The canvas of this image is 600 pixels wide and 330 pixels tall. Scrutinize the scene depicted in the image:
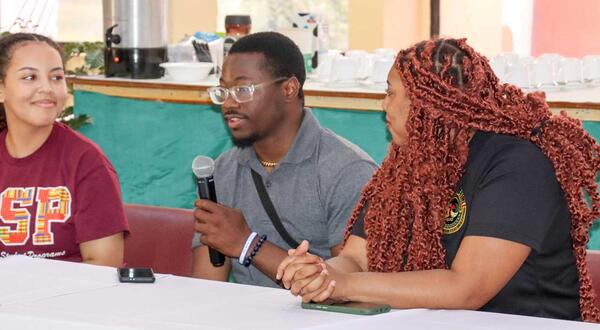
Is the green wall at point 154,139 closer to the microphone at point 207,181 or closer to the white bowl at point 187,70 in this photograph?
the white bowl at point 187,70

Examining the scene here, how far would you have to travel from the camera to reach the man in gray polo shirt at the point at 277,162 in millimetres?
2635

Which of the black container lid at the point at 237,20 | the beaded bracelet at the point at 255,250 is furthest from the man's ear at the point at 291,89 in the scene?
the black container lid at the point at 237,20

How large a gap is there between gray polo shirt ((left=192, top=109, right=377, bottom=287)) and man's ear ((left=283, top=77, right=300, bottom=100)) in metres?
0.09

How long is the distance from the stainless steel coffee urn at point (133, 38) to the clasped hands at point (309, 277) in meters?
2.65

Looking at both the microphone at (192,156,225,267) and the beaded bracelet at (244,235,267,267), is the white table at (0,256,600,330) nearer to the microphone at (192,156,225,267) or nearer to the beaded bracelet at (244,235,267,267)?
the microphone at (192,156,225,267)

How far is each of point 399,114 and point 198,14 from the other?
5.24 metres

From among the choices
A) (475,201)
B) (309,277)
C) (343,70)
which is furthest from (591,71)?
(309,277)

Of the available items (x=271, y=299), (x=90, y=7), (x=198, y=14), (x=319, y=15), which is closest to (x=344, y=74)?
(x=319, y=15)

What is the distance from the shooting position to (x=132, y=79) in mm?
4348

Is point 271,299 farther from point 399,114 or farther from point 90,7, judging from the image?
point 90,7

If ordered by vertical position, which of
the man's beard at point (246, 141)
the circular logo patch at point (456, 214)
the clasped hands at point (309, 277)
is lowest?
the clasped hands at point (309, 277)

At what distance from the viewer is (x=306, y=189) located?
267 centimetres

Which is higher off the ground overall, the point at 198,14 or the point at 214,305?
the point at 198,14

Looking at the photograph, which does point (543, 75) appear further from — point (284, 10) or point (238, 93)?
point (284, 10)
